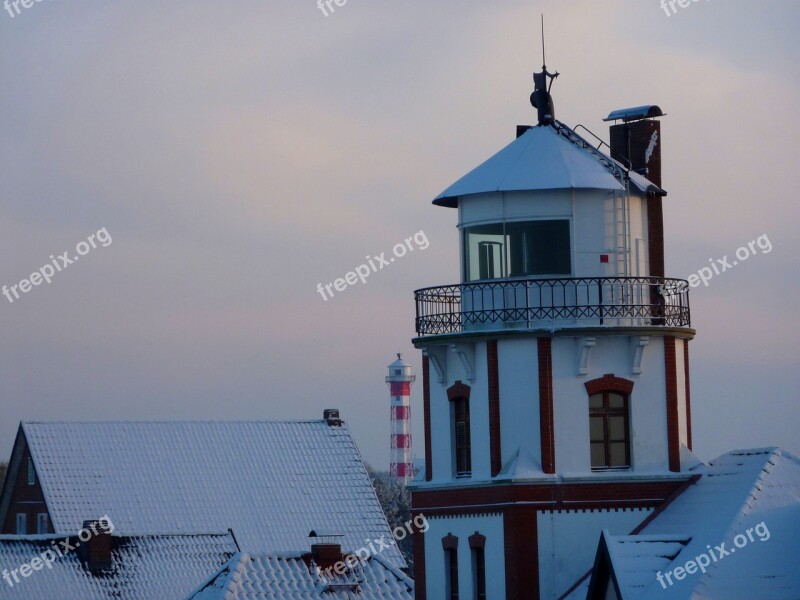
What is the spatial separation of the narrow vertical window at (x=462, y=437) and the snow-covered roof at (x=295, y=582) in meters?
6.59

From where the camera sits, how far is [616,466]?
4091cm

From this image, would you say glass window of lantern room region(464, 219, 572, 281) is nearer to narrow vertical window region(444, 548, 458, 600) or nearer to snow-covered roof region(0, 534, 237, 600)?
narrow vertical window region(444, 548, 458, 600)

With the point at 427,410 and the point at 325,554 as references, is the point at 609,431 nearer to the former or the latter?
the point at 427,410

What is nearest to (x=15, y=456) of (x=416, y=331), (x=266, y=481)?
(x=266, y=481)

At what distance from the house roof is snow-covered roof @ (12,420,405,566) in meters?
28.2

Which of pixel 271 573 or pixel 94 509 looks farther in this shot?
pixel 94 509

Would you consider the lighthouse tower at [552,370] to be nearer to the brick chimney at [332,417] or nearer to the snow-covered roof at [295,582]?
the snow-covered roof at [295,582]

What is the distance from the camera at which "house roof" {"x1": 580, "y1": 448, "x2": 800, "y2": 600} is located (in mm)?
36688

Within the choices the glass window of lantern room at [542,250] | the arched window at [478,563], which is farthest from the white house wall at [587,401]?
the arched window at [478,563]

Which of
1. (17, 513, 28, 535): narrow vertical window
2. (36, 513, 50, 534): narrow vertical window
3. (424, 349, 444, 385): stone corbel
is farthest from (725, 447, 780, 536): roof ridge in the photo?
(17, 513, 28, 535): narrow vertical window

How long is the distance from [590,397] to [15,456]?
1481 inches

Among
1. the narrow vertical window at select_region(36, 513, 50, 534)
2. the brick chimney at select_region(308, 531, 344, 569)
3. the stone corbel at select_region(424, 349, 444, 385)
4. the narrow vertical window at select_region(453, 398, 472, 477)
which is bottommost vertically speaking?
the brick chimney at select_region(308, 531, 344, 569)

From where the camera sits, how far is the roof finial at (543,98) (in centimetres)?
4322

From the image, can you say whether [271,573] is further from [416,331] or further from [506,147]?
[506,147]
